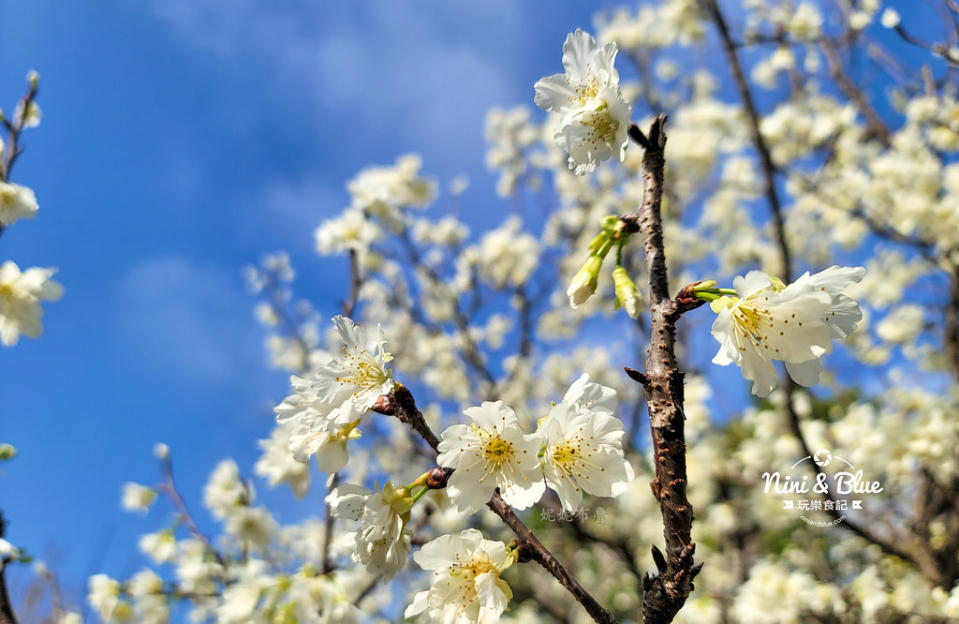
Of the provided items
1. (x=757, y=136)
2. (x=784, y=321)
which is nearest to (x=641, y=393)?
(x=757, y=136)

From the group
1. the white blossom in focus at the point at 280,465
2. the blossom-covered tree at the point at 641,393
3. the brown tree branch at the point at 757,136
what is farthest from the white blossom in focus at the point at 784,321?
the brown tree branch at the point at 757,136

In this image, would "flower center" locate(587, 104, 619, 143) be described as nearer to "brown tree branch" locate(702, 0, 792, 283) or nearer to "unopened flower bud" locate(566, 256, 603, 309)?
"unopened flower bud" locate(566, 256, 603, 309)

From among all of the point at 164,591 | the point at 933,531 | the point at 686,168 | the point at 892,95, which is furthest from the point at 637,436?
the point at 164,591

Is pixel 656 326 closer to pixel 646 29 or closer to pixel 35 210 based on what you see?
pixel 35 210

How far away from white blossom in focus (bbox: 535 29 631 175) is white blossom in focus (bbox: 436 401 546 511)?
0.63 m

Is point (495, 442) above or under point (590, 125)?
under

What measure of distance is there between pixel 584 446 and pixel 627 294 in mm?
341

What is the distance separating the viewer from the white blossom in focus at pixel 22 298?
2.09 meters

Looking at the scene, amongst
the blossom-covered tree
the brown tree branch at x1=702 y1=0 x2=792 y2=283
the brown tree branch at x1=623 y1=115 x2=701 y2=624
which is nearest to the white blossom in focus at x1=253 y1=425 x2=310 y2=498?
the blossom-covered tree

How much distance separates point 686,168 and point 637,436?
138 inches

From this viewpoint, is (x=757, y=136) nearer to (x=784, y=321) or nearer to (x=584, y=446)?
(x=784, y=321)

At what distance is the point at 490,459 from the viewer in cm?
106

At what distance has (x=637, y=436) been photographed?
609 cm

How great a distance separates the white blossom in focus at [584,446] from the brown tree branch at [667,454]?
100 mm
